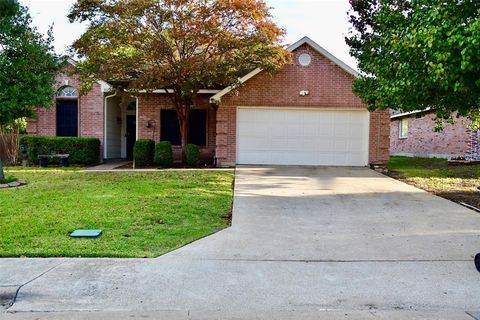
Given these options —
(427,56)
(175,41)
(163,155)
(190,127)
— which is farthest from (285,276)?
(190,127)

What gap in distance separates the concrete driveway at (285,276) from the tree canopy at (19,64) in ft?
21.5

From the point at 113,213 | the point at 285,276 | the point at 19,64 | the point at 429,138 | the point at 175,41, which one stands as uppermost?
the point at 175,41

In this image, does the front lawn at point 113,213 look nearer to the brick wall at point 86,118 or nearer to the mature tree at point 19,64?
the mature tree at point 19,64

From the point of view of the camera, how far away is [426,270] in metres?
5.39

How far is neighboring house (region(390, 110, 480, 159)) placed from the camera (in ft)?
71.3

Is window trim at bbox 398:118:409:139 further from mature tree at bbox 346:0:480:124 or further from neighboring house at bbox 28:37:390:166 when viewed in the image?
mature tree at bbox 346:0:480:124

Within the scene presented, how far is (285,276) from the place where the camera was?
5.16 m

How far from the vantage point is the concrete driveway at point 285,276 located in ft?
14.0

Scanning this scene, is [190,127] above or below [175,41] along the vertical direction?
below

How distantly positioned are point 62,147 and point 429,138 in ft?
65.3

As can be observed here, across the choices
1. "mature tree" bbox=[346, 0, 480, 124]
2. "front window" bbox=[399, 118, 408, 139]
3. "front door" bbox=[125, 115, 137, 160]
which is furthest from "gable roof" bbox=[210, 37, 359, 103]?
"front window" bbox=[399, 118, 408, 139]

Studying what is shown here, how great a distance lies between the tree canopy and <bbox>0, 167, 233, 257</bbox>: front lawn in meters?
2.16

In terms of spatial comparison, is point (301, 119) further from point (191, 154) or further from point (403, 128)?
point (403, 128)

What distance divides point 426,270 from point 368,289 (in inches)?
42.3
